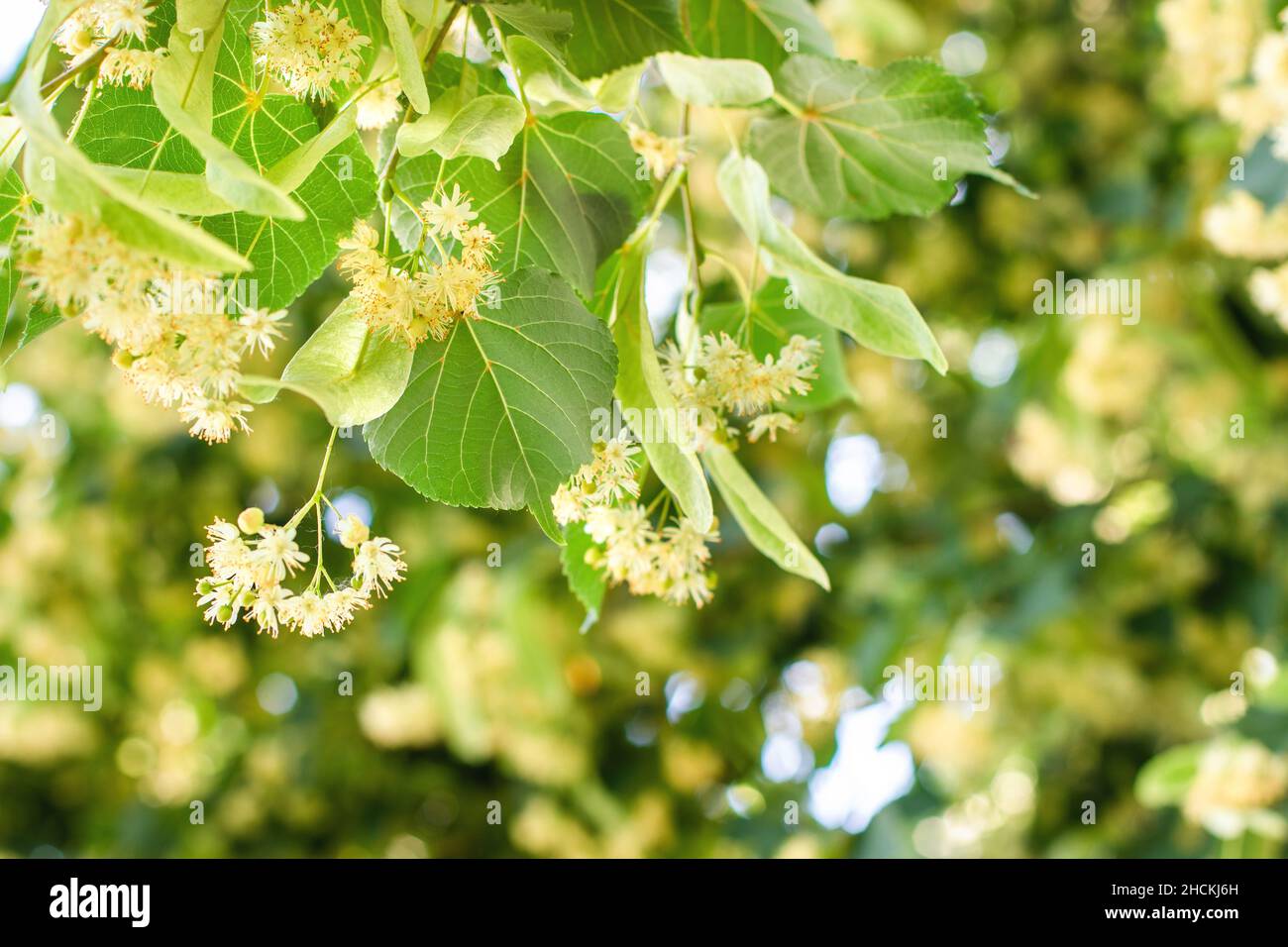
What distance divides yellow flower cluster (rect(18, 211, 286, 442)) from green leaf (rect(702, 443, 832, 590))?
0.20m

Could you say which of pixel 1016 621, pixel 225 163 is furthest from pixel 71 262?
pixel 1016 621

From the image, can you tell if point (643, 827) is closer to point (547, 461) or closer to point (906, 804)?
point (906, 804)

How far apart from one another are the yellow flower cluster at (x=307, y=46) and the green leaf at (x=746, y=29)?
0.27m

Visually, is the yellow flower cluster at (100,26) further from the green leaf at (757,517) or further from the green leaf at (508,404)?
the green leaf at (757,517)

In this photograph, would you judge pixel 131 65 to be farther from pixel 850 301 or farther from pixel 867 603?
pixel 867 603

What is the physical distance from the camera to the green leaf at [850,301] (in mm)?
427

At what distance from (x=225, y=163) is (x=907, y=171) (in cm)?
40

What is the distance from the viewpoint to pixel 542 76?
0.46 m

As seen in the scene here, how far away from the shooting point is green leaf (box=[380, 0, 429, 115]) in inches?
15.5

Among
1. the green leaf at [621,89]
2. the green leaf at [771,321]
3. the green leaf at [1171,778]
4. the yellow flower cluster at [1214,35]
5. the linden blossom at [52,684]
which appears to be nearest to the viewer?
the green leaf at [621,89]

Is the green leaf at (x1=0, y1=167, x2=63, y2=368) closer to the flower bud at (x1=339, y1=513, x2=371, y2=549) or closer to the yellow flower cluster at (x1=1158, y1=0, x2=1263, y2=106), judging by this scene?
the flower bud at (x1=339, y1=513, x2=371, y2=549)

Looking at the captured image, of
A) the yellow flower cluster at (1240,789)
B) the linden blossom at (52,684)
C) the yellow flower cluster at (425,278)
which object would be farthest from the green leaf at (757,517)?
the linden blossom at (52,684)

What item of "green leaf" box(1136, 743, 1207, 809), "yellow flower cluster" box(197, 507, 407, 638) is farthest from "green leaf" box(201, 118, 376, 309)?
"green leaf" box(1136, 743, 1207, 809)

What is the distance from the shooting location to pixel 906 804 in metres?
1.92
